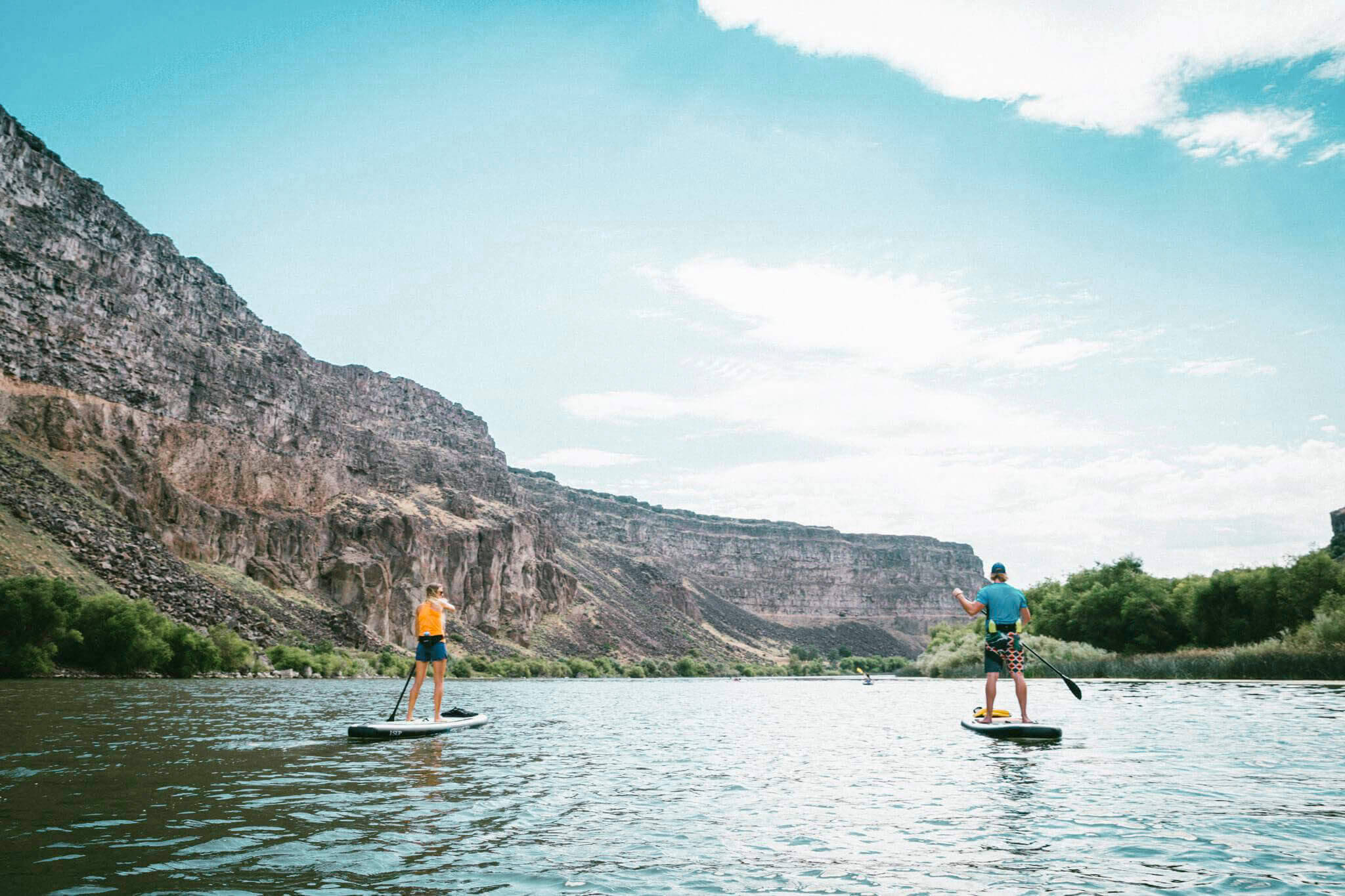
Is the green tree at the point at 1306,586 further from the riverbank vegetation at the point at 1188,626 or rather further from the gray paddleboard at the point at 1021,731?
the gray paddleboard at the point at 1021,731

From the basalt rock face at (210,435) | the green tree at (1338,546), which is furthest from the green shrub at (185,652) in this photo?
the green tree at (1338,546)

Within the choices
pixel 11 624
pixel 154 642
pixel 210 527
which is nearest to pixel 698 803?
pixel 11 624

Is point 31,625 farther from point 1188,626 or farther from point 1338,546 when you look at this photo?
point 1338,546

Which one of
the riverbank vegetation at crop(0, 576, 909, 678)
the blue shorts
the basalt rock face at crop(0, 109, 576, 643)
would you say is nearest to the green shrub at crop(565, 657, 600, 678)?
the basalt rock face at crop(0, 109, 576, 643)

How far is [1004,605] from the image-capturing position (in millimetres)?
19016

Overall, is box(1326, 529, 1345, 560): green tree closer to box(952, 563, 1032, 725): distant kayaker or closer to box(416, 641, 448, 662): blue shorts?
box(952, 563, 1032, 725): distant kayaker

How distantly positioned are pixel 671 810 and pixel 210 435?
11935 centimetres

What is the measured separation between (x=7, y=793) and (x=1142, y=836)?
39.3ft

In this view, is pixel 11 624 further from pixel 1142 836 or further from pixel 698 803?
pixel 1142 836

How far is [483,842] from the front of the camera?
8.54m

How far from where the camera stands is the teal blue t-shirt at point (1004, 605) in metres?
19.0

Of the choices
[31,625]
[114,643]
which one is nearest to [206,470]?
[114,643]

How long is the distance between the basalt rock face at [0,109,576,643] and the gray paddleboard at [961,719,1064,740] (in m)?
71.7

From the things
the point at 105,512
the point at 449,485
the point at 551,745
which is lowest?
the point at 551,745
